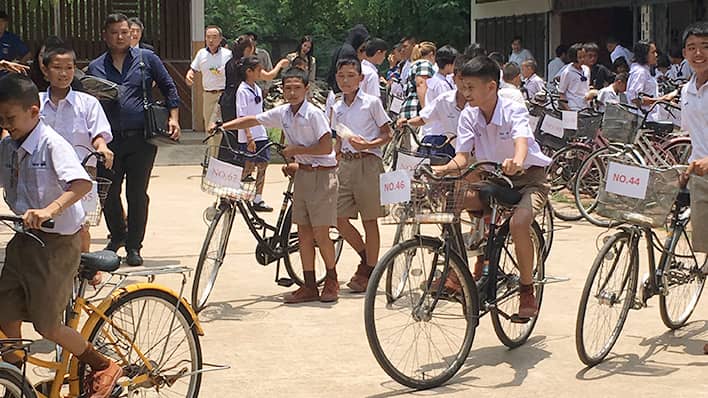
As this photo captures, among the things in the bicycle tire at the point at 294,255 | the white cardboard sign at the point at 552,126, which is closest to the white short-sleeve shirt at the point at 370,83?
the white cardboard sign at the point at 552,126

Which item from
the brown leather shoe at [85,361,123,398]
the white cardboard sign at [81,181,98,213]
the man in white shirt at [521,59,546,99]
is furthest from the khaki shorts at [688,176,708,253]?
the man in white shirt at [521,59,546,99]

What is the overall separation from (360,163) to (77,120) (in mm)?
1959

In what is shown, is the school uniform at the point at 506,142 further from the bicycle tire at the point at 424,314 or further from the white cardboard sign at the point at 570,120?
the white cardboard sign at the point at 570,120

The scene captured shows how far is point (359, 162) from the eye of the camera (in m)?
8.30

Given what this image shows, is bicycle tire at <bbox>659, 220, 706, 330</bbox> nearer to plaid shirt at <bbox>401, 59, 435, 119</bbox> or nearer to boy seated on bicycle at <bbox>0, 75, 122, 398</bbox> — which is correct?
boy seated on bicycle at <bbox>0, 75, 122, 398</bbox>

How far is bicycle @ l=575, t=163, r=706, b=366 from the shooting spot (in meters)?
6.20

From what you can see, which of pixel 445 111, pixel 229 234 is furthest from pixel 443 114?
pixel 229 234

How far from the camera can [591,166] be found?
38.6 ft

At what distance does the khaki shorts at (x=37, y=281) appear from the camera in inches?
184

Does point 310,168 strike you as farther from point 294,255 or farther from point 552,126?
point 552,126

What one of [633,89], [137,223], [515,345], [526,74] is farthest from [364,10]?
[515,345]

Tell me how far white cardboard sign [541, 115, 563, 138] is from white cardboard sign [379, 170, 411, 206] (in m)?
5.88

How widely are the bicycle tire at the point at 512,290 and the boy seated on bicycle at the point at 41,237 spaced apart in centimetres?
236

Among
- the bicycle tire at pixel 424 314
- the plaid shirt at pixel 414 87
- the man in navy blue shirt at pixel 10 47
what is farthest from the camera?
the plaid shirt at pixel 414 87
